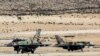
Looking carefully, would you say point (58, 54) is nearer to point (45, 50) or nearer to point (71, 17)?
point (45, 50)

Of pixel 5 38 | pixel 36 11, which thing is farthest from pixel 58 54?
pixel 36 11

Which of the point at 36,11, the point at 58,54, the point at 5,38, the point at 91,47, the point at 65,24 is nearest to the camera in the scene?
the point at 58,54

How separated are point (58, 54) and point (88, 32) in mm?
8970

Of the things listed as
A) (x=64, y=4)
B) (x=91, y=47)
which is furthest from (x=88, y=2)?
(x=91, y=47)

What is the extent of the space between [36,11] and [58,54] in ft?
54.1

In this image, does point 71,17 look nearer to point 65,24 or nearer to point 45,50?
point 65,24

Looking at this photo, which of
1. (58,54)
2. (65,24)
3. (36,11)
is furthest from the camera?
(36,11)

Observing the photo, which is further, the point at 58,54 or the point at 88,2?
the point at 88,2

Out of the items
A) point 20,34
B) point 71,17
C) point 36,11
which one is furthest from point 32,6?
point 20,34

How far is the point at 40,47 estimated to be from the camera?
41.2 m

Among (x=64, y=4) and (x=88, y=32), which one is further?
(x=64, y=4)

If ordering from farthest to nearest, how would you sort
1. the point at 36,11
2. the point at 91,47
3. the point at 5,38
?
the point at 36,11 < the point at 5,38 < the point at 91,47

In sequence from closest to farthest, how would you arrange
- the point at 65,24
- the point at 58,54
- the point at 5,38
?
the point at 58,54
the point at 5,38
the point at 65,24

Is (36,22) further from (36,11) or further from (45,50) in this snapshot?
(45,50)
